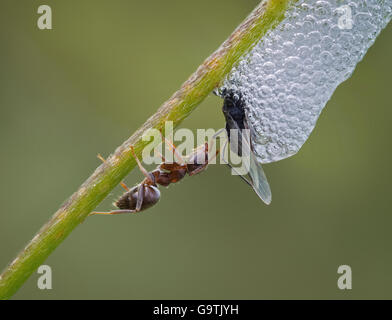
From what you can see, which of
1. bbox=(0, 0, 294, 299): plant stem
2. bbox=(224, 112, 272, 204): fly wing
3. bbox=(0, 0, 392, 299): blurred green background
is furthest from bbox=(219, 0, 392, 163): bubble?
bbox=(0, 0, 392, 299): blurred green background

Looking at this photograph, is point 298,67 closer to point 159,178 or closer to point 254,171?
point 254,171

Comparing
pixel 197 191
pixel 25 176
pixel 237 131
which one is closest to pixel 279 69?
pixel 237 131

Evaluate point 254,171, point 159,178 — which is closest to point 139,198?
point 159,178

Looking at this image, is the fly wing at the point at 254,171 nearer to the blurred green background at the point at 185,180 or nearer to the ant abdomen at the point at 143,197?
the ant abdomen at the point at 143,197

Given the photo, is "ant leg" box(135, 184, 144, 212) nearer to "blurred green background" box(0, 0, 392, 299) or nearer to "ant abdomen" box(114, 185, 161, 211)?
"ant abdomen" box(114, 185, 161, 211)

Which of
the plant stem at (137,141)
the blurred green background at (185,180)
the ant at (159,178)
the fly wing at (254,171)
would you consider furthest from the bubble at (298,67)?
the blurred green background at (185,180)

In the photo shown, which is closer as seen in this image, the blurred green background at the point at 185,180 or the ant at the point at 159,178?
the ant at the point at 159,178

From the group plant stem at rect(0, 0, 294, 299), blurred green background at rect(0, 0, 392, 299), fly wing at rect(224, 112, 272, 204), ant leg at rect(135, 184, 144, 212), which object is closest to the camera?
plant stem at rect(0, 0, 294, 299)
